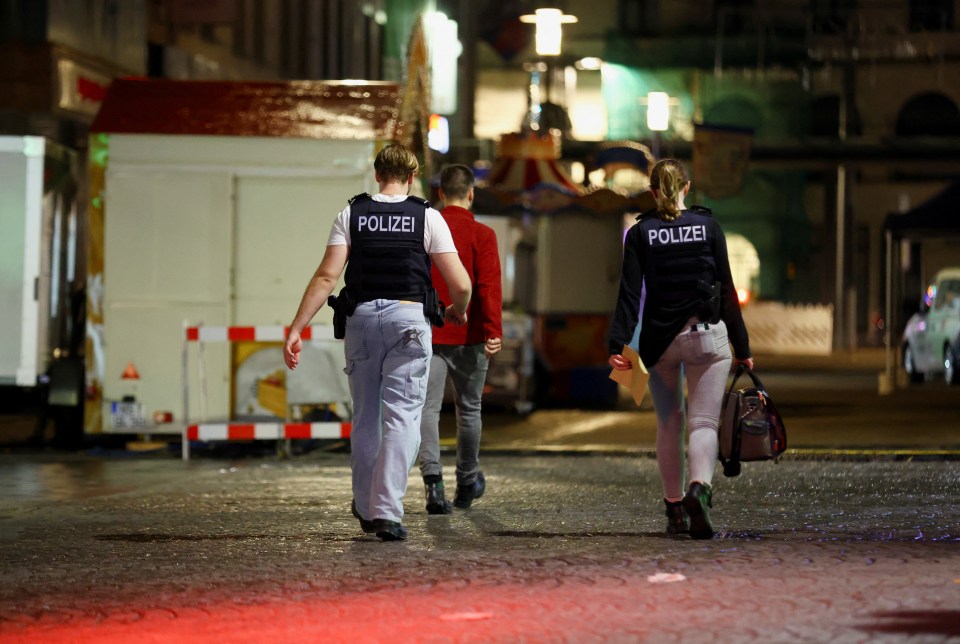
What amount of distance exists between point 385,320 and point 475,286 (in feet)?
4.76

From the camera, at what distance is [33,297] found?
47.0 ft

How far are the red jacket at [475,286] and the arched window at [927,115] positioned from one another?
1952 inches

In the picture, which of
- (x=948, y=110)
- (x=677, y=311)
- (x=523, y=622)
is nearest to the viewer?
(x=523, y=622)

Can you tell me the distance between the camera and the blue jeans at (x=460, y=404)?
31.9 feet

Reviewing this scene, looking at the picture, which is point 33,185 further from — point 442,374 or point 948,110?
point 948,110

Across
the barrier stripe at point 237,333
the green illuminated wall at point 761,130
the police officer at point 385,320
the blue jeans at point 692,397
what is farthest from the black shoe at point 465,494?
the green illuminated wall at point 761,130

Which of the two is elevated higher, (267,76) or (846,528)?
(267,76)

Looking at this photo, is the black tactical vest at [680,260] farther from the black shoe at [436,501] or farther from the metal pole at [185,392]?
the metal pole at [185,392]

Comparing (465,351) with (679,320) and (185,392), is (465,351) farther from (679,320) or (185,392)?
(185,392)

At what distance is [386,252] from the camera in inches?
332

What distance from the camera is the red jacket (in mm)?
9719

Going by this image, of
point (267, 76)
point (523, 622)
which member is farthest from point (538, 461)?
point (267, 76)

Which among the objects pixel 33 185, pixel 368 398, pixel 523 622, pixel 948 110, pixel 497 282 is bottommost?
pixel 523 622

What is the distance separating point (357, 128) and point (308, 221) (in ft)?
2.93
